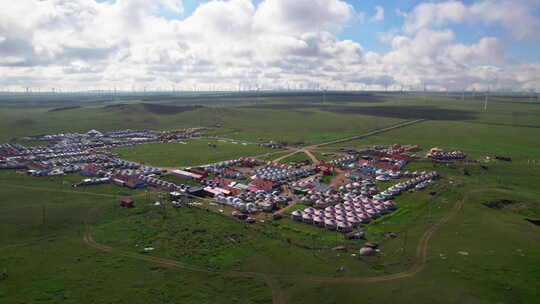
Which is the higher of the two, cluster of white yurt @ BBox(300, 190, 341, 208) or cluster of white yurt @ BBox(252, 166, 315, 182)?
cluster of white yurt @ BBox(252, 166, 315, 182)

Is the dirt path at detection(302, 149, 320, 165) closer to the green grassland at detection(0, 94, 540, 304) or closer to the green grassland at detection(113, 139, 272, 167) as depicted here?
the green grassland at detection(113, 139, 272, 167)

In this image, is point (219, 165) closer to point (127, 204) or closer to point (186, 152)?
point (186, 152)

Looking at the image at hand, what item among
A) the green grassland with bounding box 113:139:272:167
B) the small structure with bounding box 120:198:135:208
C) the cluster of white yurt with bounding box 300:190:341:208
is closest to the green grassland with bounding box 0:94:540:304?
the small structure with bounding box 120:198:135:208

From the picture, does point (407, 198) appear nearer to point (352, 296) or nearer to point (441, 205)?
point (441, 205)

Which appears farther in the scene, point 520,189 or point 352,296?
point 520,189

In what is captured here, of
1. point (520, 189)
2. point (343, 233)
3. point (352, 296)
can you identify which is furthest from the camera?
point (520, 189)

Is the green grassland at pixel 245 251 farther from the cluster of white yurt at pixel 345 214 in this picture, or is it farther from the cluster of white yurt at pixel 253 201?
the cluster of white yurt at pixel 253 201

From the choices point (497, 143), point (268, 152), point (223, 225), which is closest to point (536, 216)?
point (223, 225)
